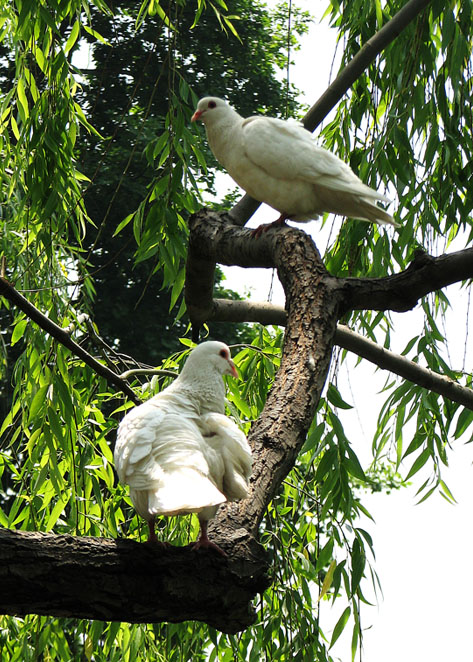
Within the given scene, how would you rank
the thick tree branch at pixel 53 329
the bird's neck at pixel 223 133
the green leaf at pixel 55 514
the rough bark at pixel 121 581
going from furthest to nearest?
the bird's neck at pixel 223 133
the green leaf at pixel 55 514
the thick tree branch at pixel 53 329
the rough bark at pixel 121 581

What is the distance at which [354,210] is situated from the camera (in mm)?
2047

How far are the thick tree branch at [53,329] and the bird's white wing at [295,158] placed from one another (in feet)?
2.18

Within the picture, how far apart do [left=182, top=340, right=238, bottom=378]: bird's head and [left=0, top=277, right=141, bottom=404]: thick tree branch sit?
0.31 meters

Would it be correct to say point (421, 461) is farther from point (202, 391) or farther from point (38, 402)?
point (38, 402)

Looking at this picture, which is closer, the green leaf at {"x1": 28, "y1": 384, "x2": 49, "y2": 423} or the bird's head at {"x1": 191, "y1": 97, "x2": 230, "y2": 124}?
the green leaf at {"x1": 28, "y1": 384, "x2": 49, "y2": 423}

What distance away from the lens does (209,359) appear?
1651 millimetres

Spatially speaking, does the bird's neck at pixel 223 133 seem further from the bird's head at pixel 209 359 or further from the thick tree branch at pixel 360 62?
the bird's head at pixel 209 359

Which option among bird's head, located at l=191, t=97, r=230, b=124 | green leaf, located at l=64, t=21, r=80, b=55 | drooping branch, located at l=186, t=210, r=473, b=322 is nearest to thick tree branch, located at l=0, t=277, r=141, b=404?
drooping branch, located at l=186, t=210, r=473, b=322

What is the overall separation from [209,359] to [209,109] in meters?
1.13

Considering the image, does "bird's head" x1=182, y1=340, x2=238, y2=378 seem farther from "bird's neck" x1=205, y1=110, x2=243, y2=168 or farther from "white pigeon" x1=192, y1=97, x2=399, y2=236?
"bird's neck" x1=205, y1=110, x2=243, y2=168

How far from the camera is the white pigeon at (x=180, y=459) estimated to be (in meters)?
1.18

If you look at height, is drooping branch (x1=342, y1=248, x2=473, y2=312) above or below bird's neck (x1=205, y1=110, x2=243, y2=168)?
below

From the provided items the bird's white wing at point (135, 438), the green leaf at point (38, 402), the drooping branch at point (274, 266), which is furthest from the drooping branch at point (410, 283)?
the green leaf at point (38, 402)

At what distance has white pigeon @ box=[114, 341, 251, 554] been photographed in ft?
3.87
